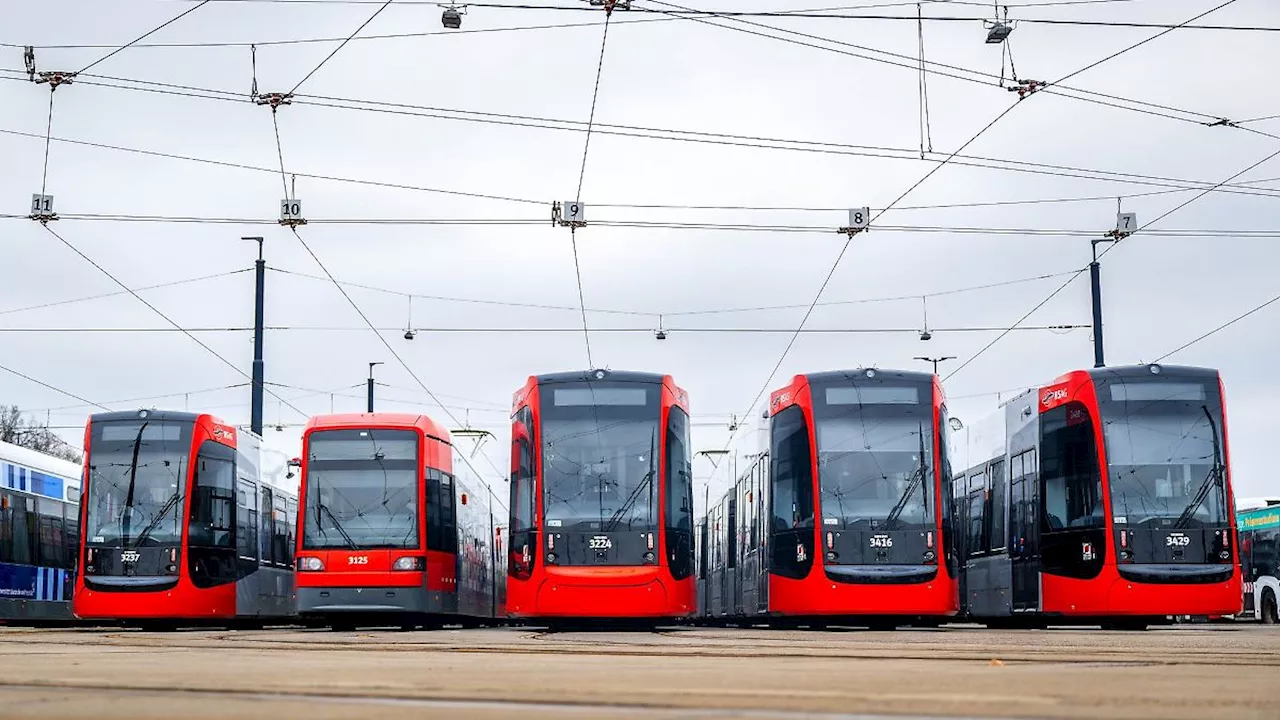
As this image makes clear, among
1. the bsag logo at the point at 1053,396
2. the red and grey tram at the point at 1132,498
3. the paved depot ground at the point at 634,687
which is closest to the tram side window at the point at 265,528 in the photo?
the red and grey tram at the point at 1132,498

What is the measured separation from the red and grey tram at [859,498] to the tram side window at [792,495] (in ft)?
0.04

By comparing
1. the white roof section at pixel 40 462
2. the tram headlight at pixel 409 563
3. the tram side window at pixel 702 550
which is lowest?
the tram headlight at pixel 409 563

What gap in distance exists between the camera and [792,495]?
23.2 metres

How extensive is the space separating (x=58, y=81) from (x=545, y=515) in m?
7.76

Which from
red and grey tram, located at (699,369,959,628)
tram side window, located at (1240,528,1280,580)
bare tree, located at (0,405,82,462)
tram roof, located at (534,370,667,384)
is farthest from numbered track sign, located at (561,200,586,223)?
bare tree, located at (0,405,82,462)

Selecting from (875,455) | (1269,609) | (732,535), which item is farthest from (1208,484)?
(1269,609)

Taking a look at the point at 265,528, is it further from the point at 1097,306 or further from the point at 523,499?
the point at 1097,306

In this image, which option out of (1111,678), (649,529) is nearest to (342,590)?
(649,529)

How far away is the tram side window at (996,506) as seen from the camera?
25.5 metres

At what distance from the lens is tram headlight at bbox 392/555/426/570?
25.1 meters

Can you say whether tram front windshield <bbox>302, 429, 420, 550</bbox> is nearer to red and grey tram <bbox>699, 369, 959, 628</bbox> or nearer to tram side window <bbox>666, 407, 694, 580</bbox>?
tram side window <bbox>666, 407, 694, 580</bbox>

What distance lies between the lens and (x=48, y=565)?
1180 inches

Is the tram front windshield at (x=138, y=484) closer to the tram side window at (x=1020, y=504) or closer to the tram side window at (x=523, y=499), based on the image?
the tram side window at (x=523, y=499)

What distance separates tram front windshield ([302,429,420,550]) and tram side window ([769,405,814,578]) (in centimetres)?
514
